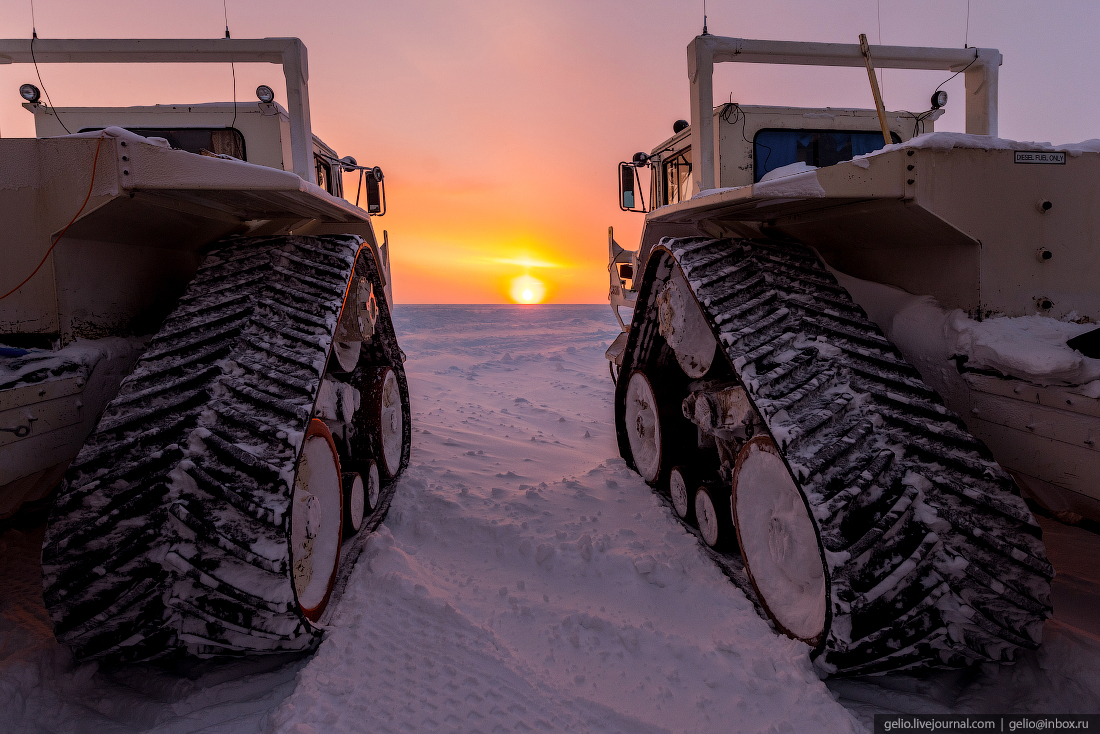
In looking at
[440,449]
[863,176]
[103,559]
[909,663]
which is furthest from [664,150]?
[103,559]

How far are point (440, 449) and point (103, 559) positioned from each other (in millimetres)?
3290

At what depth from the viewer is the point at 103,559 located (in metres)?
1.64

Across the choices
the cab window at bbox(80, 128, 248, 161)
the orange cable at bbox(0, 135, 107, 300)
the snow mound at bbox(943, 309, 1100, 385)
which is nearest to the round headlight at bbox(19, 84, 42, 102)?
the cab window at bbox(80, 128, 248, 161)

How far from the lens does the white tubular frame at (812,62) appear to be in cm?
424

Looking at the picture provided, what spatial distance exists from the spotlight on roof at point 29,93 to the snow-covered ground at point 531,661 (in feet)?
14.4

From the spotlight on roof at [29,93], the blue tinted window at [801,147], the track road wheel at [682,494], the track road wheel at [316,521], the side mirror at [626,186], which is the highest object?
the spotlight on roof at [29,93]

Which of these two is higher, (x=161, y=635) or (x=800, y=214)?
(x=800, y=214)

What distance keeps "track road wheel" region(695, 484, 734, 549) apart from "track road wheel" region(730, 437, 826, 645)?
1.28ft

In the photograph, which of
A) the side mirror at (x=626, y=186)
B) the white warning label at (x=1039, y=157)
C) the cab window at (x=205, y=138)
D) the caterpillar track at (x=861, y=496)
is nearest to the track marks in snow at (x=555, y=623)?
the caterpillar track at (x=861, y=496)

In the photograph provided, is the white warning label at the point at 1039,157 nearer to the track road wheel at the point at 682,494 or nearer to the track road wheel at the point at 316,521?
the track road wheel at the point at 682,494

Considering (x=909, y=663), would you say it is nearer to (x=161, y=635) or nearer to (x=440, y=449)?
(x=161, y=635)

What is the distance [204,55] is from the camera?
4.96 metres

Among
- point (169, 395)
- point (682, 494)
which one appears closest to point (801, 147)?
point (682, 494)

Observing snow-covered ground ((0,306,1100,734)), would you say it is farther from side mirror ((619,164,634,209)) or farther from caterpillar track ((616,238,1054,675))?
side mirror ((619,164,634,209))
